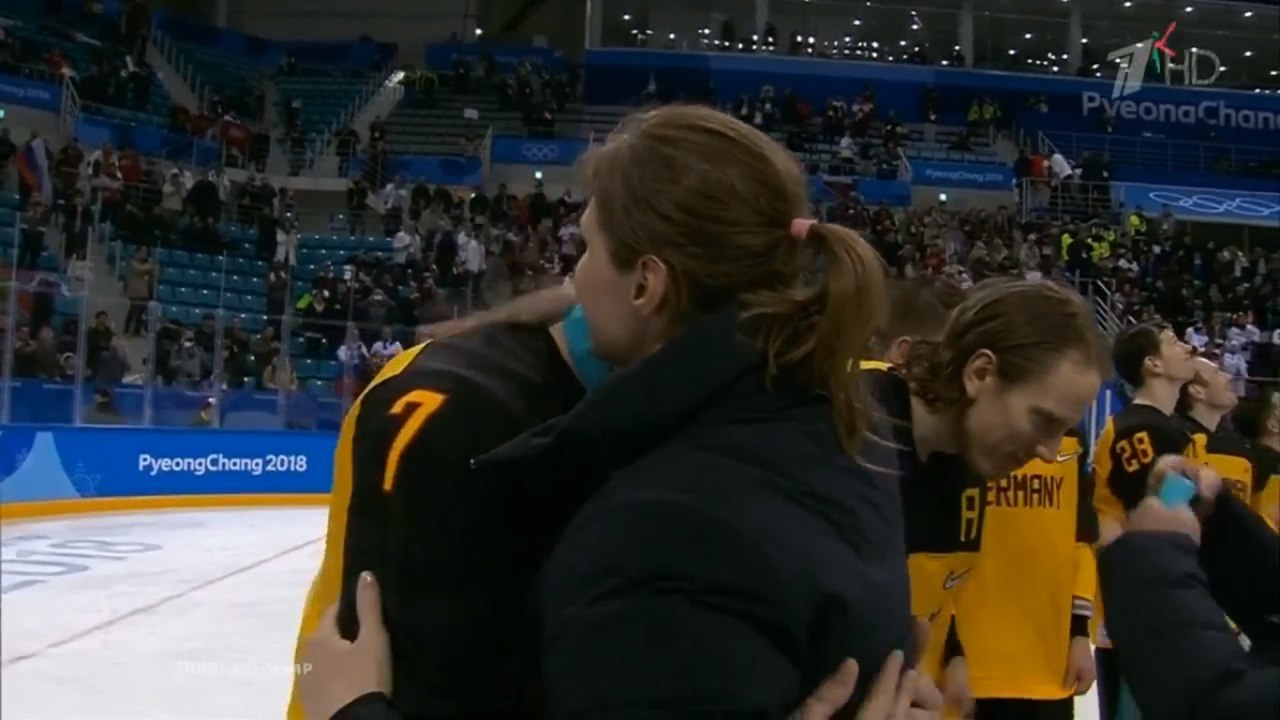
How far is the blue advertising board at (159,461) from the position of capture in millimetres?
7336

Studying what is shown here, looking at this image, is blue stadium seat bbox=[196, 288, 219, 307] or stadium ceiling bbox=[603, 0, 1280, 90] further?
stadium ceiling bbox=[603, 0, 1280, 90]

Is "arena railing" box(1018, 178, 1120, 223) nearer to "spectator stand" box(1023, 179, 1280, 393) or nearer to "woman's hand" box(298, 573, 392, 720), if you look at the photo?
"spectator stand" box(1023, 179, 1280, 393)

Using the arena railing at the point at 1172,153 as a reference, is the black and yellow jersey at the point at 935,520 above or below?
below

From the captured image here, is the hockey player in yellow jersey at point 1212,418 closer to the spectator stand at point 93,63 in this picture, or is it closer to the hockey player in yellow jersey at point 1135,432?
the hockey player in yellow jersey at point 1135,432

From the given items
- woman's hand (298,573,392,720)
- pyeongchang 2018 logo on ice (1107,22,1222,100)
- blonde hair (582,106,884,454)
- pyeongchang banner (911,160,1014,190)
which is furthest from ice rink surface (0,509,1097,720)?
pyeongchang banner (911,160,1014,190)

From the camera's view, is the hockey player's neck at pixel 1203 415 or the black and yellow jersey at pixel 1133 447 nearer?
the black and yellow jersey at pixel 1133 447

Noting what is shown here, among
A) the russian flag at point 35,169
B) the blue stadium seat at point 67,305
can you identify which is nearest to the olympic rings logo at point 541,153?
the russian flag at point 35,169

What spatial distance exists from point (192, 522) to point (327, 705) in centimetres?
749

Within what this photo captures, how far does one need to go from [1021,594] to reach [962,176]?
16.5m

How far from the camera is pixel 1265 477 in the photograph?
384 cm

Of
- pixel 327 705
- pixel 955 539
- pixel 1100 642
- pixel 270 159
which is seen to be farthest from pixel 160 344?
pixel 270 159

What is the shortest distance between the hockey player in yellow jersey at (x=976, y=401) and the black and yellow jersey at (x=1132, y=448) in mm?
1105

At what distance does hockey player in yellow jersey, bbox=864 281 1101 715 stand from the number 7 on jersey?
2.80 ft

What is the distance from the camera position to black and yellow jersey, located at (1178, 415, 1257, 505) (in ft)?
11.3
